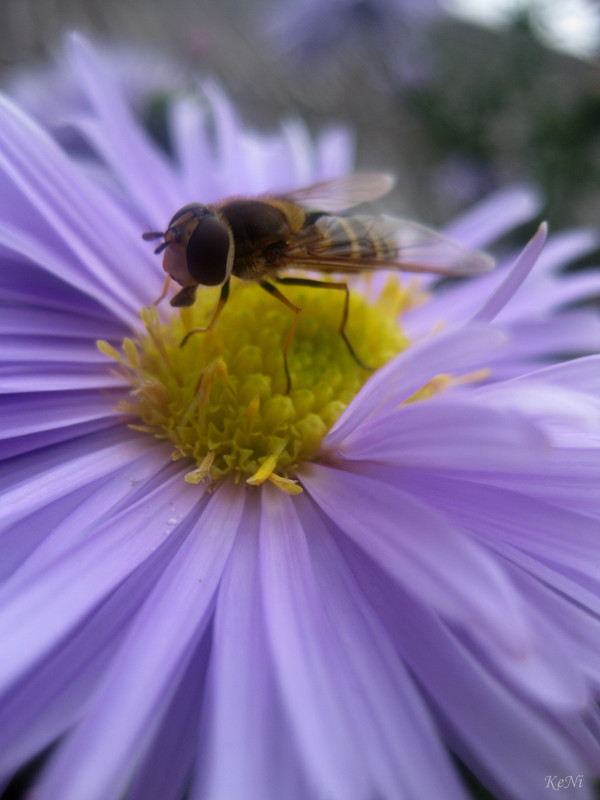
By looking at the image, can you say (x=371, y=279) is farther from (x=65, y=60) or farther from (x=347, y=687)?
(x=65, y=60)

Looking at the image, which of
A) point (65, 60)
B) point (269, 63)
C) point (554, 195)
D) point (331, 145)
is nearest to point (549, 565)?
point (331, 145)

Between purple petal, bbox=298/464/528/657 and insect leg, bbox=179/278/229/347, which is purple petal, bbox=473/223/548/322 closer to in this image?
purple petal, bbox=298/464/528/657

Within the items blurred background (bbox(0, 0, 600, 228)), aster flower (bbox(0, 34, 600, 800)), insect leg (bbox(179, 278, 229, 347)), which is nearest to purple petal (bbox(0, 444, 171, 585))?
aster flower (bbox(0, 34, 600, 800))

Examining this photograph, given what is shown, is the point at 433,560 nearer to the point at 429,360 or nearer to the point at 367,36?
the point at 429,360

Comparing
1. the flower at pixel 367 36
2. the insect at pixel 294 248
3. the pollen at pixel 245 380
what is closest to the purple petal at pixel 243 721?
the pollen at pixel 245 380

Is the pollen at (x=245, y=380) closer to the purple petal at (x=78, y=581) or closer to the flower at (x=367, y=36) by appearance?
the purple petal at (x=78, y=581)

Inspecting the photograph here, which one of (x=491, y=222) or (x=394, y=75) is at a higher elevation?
(x=394, y=75)

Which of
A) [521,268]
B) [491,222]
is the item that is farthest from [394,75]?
[521,268]
